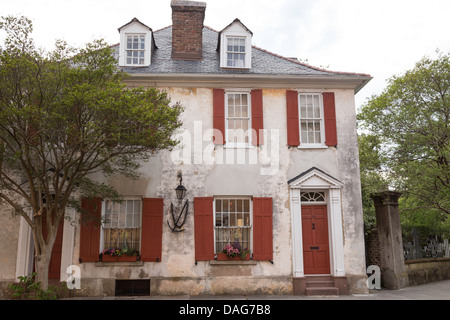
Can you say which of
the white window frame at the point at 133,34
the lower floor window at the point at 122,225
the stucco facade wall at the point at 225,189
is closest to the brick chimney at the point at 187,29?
the white window frame at the point at 133,34

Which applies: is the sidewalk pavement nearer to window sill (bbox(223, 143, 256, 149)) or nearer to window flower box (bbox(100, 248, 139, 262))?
window flower box (bbox(100, 248, 139, 262))

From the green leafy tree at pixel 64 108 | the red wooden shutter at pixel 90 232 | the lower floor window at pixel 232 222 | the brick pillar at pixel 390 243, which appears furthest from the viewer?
the brick pillar at pixel 390 243

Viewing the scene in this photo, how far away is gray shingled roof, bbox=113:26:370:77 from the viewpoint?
445 inches

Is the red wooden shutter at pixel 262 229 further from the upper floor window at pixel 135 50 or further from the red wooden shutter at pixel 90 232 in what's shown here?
the upper floor window at pixel 135 50

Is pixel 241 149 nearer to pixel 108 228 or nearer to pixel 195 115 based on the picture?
pixel 195 115

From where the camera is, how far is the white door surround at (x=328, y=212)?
34.2ft

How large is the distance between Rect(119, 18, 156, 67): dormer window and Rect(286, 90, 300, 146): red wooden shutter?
4.58m

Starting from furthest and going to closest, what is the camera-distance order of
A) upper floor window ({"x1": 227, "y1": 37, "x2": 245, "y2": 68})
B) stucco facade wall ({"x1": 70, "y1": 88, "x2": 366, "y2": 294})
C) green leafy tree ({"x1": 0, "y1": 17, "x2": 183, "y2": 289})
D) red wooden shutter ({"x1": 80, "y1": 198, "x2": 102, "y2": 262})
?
upper floor window ({"x1": 227, "y1": 37, "x2": 245, "y2": 68}) → stucco facade wall ({"x1": 70, "y1": 88, "x2": 366, "y2": 294}) → red wooden shutter ({"x1": 80, "y1": 198, "x2": 102, "y2": 262}) → green leafy tree ({"x1": 0, "y1": 17, "x2": 183, "y2": 289})

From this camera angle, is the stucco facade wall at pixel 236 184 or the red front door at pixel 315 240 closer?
the stucco facade wall at pixel 236 184

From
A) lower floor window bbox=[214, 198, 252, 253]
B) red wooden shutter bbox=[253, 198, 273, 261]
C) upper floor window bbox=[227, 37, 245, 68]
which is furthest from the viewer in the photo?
upper floor window bbox=[227, 37, 245, 68]

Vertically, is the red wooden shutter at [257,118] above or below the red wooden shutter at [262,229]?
above

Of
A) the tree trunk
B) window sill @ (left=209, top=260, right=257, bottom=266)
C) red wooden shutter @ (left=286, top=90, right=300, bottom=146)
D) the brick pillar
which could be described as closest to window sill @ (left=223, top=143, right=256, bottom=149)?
red wooden shutter @ (left=286, top=90, right=300, bottom=146)

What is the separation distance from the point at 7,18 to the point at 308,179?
831cm

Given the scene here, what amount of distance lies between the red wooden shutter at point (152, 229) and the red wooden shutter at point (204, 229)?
3.25 feet
